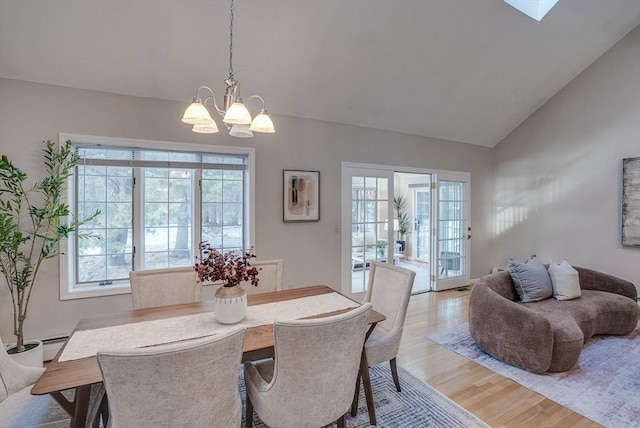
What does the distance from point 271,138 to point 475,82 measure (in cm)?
280

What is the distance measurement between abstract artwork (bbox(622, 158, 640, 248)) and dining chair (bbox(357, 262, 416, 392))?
3794 millimetres

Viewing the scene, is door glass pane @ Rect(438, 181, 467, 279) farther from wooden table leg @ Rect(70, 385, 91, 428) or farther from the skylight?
wooden table leg @ Rect(70, 385, 91, 428)

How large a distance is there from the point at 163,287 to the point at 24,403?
94 centimetres

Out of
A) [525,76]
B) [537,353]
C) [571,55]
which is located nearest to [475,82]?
[525,76]

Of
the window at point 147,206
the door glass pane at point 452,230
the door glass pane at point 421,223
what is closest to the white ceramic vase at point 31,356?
the window at point 147,206

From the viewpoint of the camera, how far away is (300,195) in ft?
12.2

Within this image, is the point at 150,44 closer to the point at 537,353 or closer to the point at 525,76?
the point at 537,353

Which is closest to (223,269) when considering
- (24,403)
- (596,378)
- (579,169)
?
(24,403)

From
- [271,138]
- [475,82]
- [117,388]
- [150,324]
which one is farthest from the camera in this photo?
[475,82]

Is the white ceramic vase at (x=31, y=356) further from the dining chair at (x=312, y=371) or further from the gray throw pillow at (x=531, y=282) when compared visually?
the gray throw pillow at (x=531, y=282)

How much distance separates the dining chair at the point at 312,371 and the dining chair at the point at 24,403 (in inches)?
30.8

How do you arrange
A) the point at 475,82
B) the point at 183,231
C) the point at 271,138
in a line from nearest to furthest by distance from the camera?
the point at 183,231 → the point at 271,138 → the point at 475,82

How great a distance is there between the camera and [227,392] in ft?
3.94

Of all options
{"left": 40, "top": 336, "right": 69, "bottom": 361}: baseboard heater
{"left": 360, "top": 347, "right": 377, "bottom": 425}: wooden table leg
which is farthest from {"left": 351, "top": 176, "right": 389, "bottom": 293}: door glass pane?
{"left": 40, "top": 336, "right": 69, "bottom": 361}: baseboard heater
